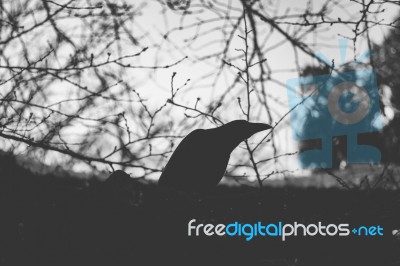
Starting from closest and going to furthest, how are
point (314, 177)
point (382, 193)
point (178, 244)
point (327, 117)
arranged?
point (178, 244)
point (382, 193)
point (327, 117)
point (314, 177)

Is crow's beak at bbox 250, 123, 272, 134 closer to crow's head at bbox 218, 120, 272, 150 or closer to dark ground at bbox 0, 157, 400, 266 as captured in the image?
crow's head at bbox 218, 120, 272, 150

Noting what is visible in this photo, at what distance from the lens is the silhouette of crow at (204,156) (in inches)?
98.2

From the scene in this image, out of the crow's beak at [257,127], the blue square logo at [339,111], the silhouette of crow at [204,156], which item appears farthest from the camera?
the blue square logo at [339,111]

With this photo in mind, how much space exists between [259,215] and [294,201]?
177 mm

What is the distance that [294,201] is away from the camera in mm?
1870

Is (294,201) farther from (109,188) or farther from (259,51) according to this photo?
(259,51)

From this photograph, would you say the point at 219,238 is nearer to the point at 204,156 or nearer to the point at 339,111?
the point at 204,156

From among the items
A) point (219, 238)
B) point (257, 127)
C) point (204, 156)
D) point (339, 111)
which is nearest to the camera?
point (219, 238)

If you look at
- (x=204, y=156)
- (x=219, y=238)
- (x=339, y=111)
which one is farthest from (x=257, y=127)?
(x=339, y=111)

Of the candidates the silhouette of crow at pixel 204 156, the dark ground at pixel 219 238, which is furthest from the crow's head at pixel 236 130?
the dark ground at pixel 219 238

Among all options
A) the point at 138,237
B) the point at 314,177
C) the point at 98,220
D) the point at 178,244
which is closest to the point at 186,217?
the point at 178,244

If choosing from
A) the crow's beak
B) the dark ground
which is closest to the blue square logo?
the crow's beak

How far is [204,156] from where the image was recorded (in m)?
2.55

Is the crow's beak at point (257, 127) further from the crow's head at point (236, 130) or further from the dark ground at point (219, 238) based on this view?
the dark ground at point (219, 238)
